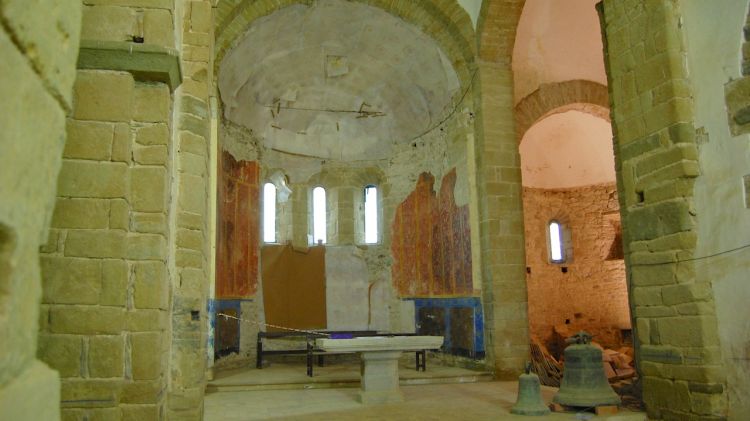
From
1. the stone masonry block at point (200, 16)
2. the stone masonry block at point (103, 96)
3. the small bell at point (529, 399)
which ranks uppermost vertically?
the stone masonry block at point (200, 16)

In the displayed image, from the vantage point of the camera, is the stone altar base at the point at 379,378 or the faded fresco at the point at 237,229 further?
the faded fresco at the point at 237,229

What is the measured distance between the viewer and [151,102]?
3.74 m

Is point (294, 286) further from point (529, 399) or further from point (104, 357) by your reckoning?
point (104, 357)

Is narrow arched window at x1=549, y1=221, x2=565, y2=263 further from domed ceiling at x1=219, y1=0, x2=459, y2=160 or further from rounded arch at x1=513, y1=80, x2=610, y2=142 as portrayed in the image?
domed ceiling at x1=219, y1=0, x2=459, y2=160

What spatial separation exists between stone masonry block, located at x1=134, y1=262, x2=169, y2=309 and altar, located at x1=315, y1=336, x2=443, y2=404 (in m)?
3.82

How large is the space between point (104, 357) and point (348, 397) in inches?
201

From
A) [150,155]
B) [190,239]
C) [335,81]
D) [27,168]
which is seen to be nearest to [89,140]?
[150,155]

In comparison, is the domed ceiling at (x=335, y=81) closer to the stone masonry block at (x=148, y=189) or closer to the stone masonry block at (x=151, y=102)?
the stone masonry block at (x=151, y=102)

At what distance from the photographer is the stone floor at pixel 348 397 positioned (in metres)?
6.60

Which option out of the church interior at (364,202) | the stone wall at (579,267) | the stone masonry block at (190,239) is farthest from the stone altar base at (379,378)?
the stone wall at (579,267)

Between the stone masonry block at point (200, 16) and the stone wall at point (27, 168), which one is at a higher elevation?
the stone masonry block at point (200, 16)

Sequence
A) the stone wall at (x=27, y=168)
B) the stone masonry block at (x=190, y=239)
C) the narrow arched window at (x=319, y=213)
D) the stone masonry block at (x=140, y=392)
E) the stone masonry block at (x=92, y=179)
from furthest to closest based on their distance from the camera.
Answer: the narrow arched window at (x=319, y=213) → the stone masonry block at (x=190, y=239) → the stone masonry block at (x=140, y=392) → the stone masonry block at (x=92, y=179) → the stone wall at (x=27, y=168)

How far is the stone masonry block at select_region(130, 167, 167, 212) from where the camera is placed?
12.1 feet

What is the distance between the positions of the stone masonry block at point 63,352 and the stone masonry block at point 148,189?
0.85 metres
